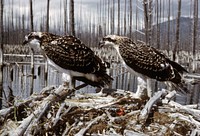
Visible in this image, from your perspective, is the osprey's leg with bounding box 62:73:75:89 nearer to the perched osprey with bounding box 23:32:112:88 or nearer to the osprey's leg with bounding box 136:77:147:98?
the perched osprey with bounding box 23:32:112:88

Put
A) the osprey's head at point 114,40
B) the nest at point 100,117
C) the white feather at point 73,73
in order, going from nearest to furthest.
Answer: the nest at point 100,117 → the osprey's head at point 114,40 → the white feather at point 73,73

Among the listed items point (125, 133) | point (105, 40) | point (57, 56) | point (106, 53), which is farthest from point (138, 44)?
point (106, 53)

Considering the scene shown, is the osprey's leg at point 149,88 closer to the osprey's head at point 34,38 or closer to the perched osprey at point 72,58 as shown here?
the perched osprey at point 72,58

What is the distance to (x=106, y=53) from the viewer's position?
46.4 metres

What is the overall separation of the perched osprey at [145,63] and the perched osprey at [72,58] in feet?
1.52

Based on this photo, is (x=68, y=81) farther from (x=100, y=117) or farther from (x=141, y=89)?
(x=100, y=117)

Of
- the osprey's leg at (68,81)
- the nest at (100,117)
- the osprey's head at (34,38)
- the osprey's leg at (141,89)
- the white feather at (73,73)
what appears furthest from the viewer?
the osprey's head at (34,38)

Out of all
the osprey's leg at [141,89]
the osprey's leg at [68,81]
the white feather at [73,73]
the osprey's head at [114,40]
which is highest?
the osprey's head at [114,40]

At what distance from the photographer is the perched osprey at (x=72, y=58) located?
6711mm

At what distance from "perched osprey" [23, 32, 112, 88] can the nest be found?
34.8 inches

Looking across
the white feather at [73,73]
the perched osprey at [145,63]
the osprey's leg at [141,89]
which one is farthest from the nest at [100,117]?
Answer: the white feather at [73,73]

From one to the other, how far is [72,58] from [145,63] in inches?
44.7

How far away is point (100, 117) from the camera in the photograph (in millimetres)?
5297

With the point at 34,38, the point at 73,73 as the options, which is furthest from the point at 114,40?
the point at 34,38
